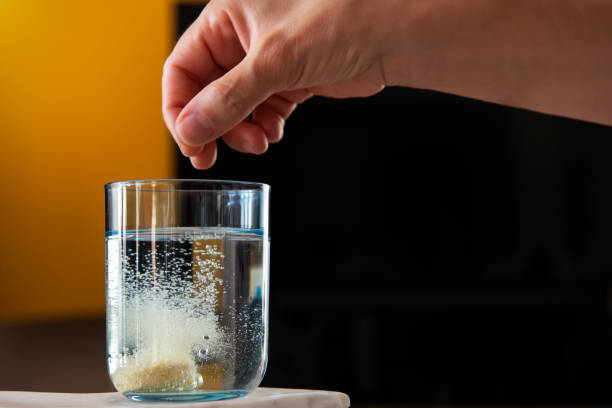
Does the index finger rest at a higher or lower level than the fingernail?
higher

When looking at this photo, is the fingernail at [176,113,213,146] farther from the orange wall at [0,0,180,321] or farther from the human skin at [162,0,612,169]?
the orange wall at [0,0,180,321]

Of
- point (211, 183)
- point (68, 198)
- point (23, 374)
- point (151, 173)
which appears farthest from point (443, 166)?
point (211, 183)

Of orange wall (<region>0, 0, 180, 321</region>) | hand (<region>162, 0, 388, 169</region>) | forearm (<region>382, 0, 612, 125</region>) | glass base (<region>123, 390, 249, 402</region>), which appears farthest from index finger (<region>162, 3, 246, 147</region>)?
orange wall (<region>0, 0, 180, 321</region>)

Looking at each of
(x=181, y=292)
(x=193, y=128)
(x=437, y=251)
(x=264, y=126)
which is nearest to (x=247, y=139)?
(x=264, y=126)

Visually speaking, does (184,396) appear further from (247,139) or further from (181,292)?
(247,139)

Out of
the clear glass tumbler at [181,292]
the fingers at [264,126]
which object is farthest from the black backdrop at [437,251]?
the clear glass tumbler at [181,292]

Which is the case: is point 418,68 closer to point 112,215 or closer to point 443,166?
point 112,215
